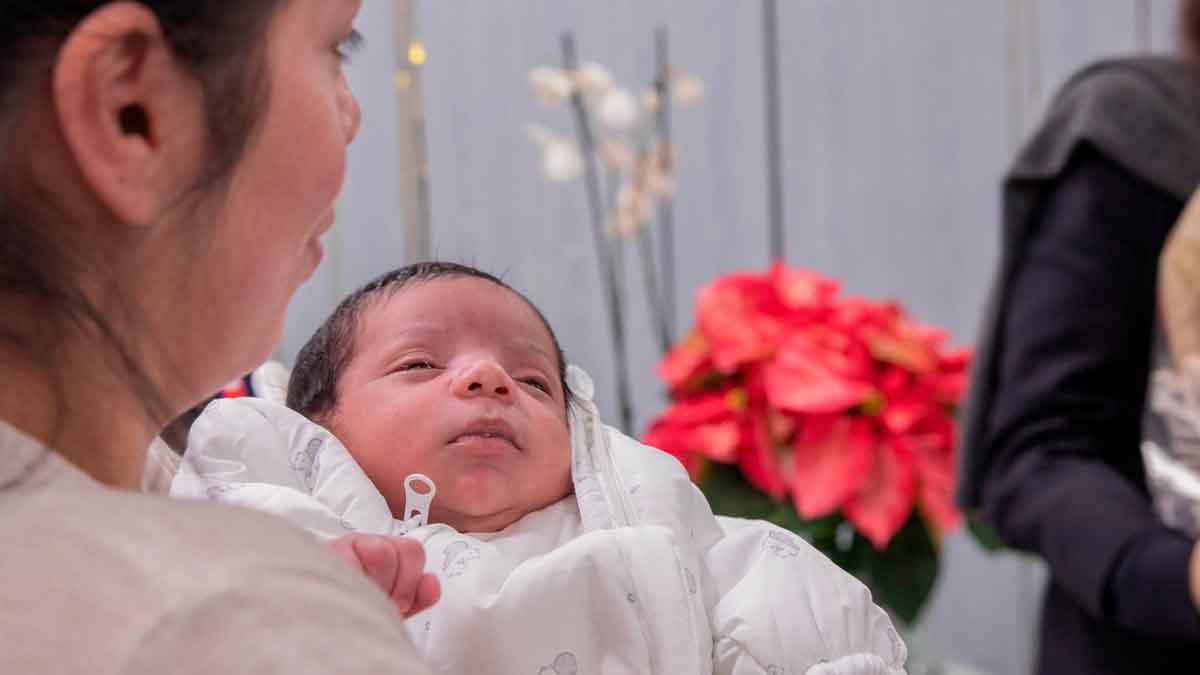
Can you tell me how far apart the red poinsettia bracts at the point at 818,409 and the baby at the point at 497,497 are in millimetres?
111

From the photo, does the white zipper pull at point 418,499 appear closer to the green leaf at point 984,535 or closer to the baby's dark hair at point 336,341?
the baby's dark hair at point 336,341

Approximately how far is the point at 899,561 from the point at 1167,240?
39 centimetres

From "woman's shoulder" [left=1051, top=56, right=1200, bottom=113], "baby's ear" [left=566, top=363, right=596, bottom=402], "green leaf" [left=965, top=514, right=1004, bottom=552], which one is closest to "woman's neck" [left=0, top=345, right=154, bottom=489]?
"baby's ear" [left=566, top=363, right=596, bottom=402]

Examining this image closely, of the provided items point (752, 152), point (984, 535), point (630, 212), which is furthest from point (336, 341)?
point (984, 535)

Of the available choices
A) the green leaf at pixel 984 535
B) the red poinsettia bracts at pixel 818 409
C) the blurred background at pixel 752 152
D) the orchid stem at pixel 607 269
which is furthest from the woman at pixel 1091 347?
the orchid stem at pixel 607 269

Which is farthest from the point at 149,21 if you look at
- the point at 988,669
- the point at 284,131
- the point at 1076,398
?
the point at 988,669

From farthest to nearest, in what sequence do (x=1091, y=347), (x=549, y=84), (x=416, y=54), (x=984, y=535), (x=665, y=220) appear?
(x=984, y=535), (x=1091, y=347), (x=665, y=220), (x=549, y=84), (x=416, y=54)

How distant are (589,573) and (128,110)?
15 cm

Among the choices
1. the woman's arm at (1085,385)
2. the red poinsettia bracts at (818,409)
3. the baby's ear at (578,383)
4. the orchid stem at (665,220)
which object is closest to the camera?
the baby's ear at (578,383)

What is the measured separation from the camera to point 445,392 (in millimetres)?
363

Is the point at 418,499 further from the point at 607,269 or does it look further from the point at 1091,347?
the point at 1091,347

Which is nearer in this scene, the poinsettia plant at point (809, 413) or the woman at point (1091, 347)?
the poinsettia plant at point (809, 413)

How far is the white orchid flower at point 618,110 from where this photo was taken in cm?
61

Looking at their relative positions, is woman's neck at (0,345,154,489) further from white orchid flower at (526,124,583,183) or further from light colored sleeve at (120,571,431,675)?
white orchid flower at (526,124,583,183)
